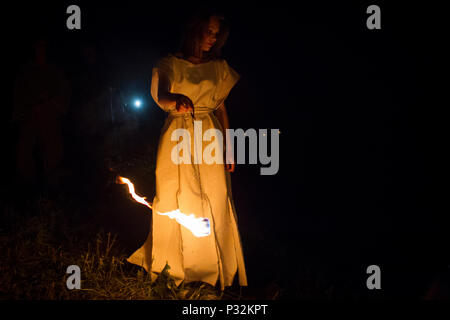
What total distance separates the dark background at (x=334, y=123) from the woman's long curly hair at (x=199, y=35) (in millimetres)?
2367

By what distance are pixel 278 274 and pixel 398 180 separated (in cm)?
302

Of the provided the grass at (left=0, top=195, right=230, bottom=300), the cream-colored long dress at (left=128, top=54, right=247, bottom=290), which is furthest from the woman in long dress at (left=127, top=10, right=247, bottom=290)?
the grass at (left=0, top=195, right=230, bottom=300)

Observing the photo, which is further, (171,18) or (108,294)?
(171,18)

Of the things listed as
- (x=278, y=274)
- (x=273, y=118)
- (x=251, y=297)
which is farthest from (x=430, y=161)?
(x=251, y=297)

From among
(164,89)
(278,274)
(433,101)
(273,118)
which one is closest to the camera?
(164,89)

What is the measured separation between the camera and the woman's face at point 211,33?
2.89m

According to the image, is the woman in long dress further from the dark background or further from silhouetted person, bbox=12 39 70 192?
silhouetted person, bbox=12 39 70 192

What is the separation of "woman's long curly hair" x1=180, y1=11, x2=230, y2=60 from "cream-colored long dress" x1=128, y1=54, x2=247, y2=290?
3.8 inches

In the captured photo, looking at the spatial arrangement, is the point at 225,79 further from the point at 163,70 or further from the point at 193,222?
the point at 193,222

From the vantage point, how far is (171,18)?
Answer: 22.1 ft

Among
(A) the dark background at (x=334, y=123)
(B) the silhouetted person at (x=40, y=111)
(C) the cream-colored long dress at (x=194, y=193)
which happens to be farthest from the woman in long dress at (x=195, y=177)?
(B) the silhouetted person at (x=40, y=111)

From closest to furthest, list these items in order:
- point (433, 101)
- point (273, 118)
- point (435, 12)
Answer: point (435, 12), point (433, 101), point (273, 118)

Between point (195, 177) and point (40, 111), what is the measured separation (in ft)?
13.5

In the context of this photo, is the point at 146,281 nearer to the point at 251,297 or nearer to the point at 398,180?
the point at 251,297
